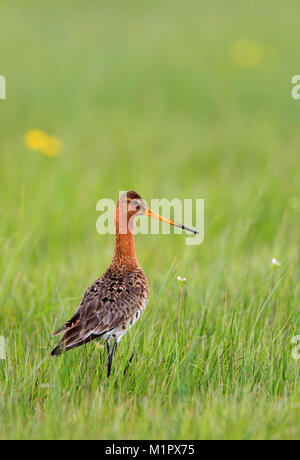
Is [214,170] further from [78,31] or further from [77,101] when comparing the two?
[78,31]

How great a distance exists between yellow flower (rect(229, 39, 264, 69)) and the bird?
10.7 meters

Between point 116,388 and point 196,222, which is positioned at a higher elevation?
point 196,222

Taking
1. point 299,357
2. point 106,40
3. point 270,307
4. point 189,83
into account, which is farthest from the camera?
point 106,40

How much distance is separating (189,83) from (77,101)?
7.67 feet

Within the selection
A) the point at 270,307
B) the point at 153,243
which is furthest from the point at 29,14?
the point at 270,307

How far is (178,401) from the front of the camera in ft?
12.9

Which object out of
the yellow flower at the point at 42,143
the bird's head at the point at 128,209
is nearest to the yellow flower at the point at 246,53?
the yellow flower at the point at 42,143

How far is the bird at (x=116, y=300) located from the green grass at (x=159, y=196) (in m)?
0.20

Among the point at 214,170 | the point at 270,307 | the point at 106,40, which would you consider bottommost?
the point at 270,307

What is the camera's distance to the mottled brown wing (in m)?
4.11

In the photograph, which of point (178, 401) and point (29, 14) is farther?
point (29, 14)

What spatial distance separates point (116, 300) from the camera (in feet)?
14.1

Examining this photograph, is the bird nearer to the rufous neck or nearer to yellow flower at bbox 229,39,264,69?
the rufous neck

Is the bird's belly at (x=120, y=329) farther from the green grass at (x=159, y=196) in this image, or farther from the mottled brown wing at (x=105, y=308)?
the green grass at (x=159, y=196)
